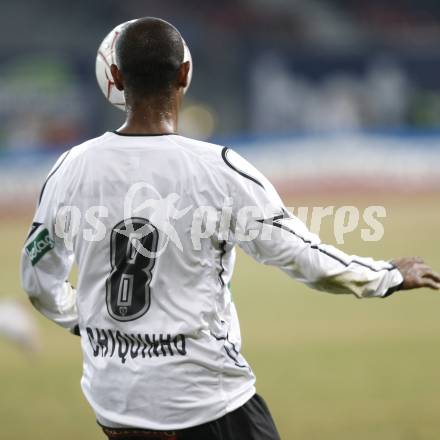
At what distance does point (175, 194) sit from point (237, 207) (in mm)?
148

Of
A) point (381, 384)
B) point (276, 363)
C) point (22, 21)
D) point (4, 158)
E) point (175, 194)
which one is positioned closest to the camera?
point (175, 194)

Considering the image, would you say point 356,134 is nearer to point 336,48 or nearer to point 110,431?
point 336,48

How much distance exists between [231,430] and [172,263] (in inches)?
17.0

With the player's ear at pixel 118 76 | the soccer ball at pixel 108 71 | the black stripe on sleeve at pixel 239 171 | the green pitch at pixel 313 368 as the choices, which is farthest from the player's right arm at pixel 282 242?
the green pitch at pixel 313 368

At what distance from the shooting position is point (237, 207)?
7.16 ft

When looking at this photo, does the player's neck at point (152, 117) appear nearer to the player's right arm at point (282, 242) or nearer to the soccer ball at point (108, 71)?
the player's right arm at point (282, 242)

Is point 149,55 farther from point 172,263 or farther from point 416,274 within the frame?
point 416,274

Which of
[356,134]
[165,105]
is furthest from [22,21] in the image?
[165,105]

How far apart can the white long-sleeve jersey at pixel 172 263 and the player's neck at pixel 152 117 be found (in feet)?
0.10

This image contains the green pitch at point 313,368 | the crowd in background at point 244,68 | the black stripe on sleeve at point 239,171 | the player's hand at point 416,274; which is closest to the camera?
the black stripe on sleeve at point 239,171

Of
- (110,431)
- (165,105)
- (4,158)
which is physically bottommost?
(4,158)

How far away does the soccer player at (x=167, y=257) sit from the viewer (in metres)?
2.19

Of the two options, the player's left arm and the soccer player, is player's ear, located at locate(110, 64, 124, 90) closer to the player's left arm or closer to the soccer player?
the soccer player

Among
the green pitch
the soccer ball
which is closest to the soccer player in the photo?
the soccer ball
